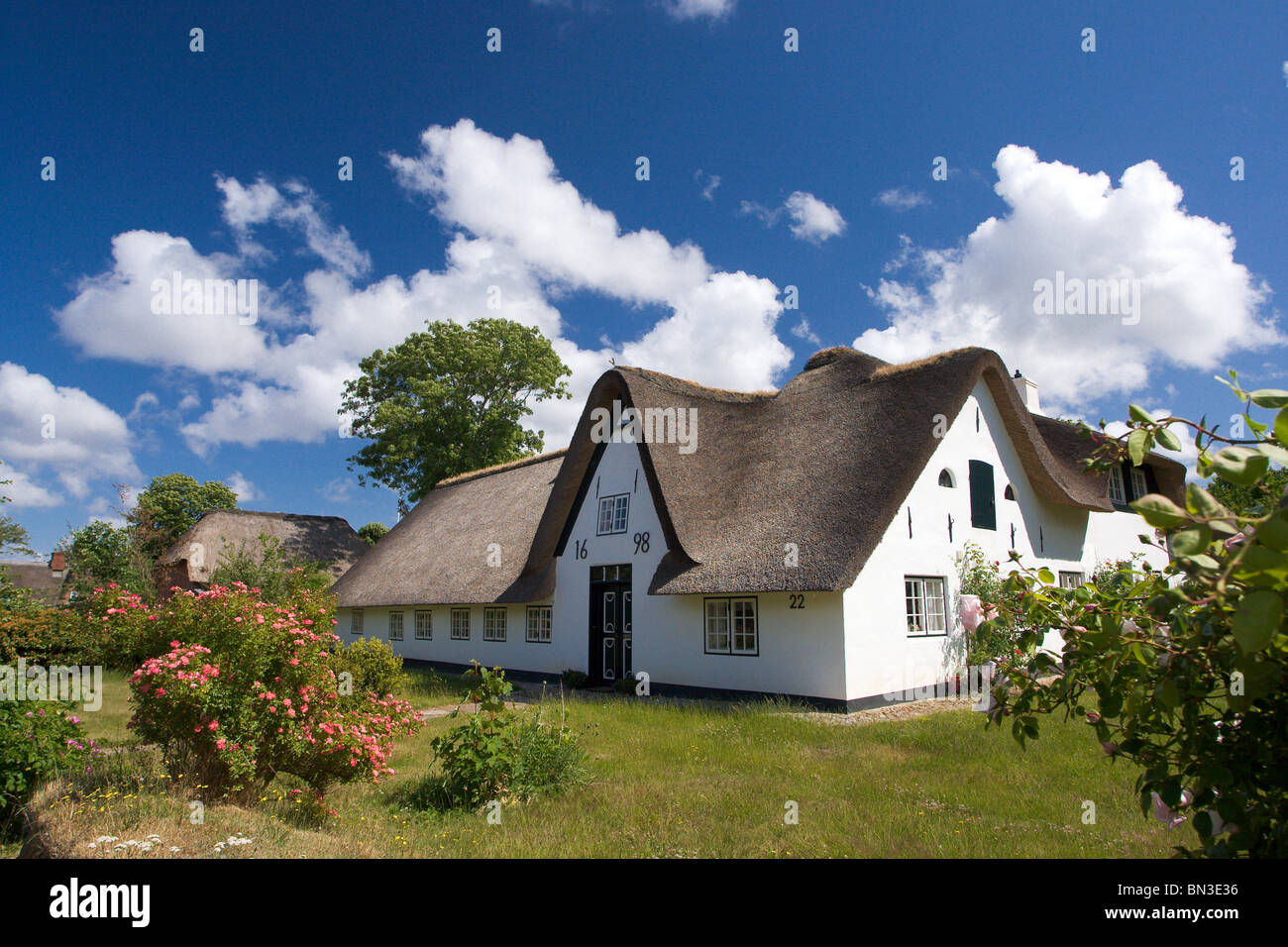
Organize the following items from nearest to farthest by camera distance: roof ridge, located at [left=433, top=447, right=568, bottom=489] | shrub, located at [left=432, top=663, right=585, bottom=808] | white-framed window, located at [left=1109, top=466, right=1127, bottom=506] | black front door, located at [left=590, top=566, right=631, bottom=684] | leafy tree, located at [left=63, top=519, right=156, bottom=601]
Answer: shrub, located at [left=432, top=663, right=585, bottom=808]
black front door, located at [left=590, top=566, right=631, bottom=684]
white-framed window, located at [left=1109, top=466, right=1127, bottom=506]
roof ridge, located at [left=433, top=447, right=568, bottom=489]
leafy tree, located at [left=63, top=519, right=156, bottom=601]

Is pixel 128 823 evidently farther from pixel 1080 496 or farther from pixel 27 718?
pixel 1080 496

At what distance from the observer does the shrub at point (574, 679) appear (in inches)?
664

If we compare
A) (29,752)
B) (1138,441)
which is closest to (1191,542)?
(1138,441)

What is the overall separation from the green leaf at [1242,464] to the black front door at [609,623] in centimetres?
1522

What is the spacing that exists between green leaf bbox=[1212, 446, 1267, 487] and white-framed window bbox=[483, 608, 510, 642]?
1972 centimetres

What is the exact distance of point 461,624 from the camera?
72.2 feet

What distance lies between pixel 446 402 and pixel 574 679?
20043 mm

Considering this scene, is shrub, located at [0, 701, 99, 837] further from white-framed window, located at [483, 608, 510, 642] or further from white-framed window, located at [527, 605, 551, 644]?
white-framed window, located at [483, 608, 510, 642]

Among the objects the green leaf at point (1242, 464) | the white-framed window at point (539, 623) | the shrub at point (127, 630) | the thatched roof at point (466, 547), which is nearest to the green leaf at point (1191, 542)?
the green leaf at point (1242, 464)

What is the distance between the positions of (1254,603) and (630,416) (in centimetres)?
1611

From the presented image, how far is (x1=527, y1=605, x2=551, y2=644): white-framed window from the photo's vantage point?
61.2 feet

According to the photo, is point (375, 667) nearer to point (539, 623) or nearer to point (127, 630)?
point (539, 623)

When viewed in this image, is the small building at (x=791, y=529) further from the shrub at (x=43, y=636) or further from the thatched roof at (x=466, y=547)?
the shrub at (x=43, y=636)

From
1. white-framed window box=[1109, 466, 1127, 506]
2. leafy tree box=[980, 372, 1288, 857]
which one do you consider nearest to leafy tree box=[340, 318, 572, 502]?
white-framed window box=[1109, 466, 1127, 506]
